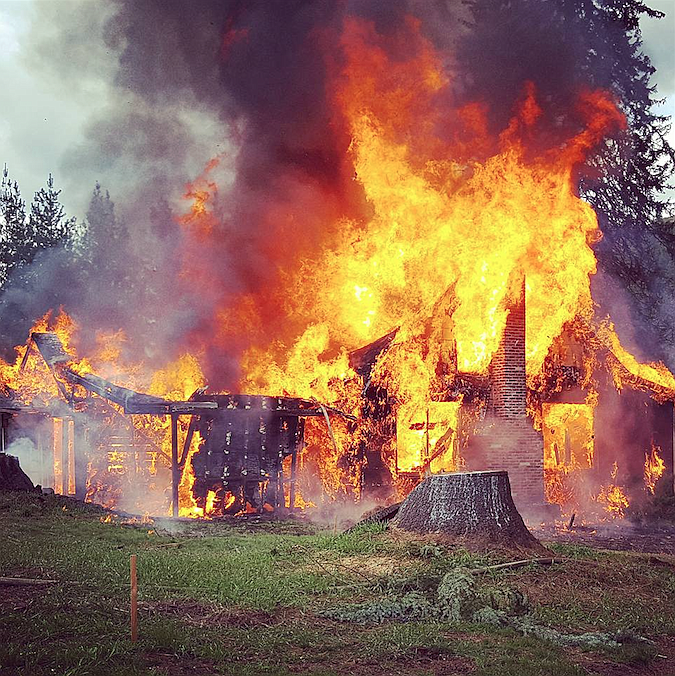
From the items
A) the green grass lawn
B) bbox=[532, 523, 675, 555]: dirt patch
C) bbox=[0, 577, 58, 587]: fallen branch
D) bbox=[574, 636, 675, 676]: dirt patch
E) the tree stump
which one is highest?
the tree stump

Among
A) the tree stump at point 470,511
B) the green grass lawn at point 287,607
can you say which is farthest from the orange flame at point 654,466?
the tree stump at point 470,511

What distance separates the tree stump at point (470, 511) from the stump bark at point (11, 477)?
973 centimetres

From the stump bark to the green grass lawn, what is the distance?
12.8 ft

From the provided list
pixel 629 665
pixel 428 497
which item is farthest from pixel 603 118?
pixel 629 665

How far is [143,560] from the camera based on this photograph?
10789mm

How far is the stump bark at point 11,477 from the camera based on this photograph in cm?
1734

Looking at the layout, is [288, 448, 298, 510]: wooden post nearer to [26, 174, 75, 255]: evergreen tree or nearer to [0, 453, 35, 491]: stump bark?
[0, 453, 35, 491]: stump bark

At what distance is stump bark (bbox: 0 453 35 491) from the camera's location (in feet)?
56.9

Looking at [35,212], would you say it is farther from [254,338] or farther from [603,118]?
[603,118]

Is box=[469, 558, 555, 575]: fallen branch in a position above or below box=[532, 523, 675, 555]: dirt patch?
above

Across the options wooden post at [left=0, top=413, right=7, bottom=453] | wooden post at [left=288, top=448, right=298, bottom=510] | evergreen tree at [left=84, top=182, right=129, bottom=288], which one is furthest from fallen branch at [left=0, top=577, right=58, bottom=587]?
evergreen tree at [left=84, top=182, right=129, bottom=288]

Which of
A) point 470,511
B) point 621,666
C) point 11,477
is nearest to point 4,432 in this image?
point 11,477

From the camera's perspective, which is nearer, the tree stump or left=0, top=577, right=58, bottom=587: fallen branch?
left=0, top=577, right=58, bottom=587: fallen branch

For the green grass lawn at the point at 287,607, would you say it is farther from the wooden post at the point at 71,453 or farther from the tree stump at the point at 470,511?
the wooden post at the point at 71,453
